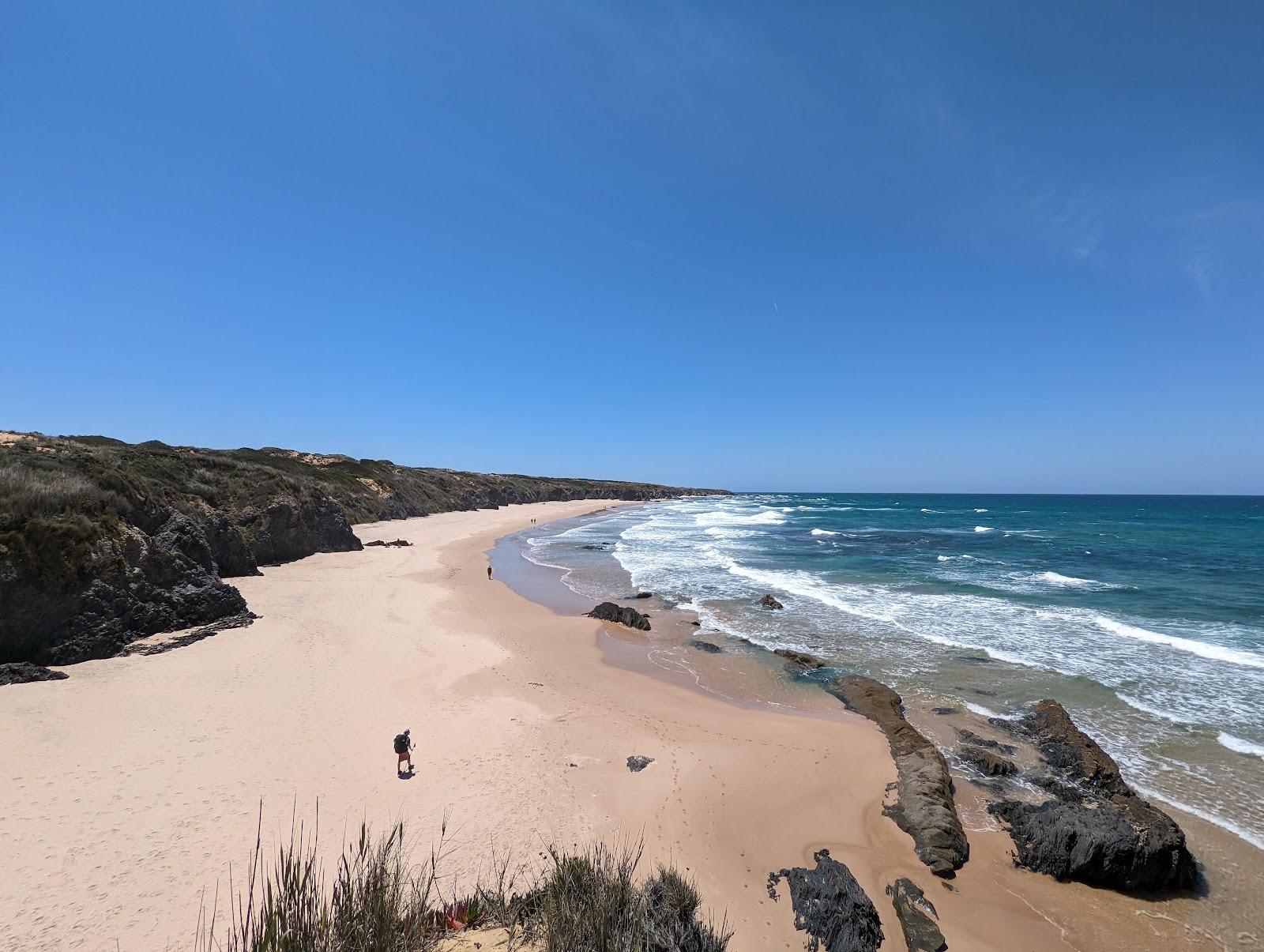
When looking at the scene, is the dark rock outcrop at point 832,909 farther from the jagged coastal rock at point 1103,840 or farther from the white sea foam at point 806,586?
the white sea foam at point 806,586

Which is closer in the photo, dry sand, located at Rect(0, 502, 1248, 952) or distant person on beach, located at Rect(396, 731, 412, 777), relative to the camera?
dry sand, located at Rect(0, 502, 1248, 952)

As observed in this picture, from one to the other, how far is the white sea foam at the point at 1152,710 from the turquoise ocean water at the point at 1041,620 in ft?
0.18

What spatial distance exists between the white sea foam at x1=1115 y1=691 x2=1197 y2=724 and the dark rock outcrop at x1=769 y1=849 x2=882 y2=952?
9494mm

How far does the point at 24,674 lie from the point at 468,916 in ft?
38.3

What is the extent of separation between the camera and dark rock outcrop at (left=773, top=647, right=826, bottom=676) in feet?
45.2

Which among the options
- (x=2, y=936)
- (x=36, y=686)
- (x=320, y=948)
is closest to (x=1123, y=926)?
(x=320, y=948)

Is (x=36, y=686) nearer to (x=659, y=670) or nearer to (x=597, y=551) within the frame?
(x=659, y=670)

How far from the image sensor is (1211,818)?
779cm

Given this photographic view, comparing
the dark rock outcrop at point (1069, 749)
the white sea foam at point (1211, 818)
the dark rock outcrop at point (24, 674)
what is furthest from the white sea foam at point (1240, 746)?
the dark rock outcrop at point (24, 674)

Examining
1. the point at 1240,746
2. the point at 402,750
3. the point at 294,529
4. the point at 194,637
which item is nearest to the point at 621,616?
the point at 402,750

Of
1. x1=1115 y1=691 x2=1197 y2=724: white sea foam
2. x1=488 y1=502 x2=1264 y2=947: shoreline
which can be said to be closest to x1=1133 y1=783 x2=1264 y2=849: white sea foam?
x1=488 y1=502 x2=1264 y2=947: shoreline

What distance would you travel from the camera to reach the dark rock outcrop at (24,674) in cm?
1008

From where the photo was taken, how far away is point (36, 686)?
32.7ft

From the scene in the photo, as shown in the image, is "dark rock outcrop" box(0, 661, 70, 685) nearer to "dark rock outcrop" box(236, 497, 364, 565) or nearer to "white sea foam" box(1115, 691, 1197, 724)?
"dark rock outcrop" box(236, 497, 364, 565)
